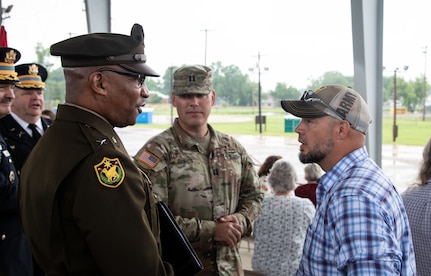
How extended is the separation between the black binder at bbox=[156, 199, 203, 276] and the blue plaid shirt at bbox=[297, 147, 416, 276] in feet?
1.13

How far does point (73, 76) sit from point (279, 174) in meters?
1.68

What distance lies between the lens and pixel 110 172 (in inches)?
39.6

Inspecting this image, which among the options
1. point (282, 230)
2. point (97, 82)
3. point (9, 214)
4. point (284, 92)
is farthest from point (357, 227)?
point (284, 92)

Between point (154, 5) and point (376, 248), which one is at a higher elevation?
point (154, 5)

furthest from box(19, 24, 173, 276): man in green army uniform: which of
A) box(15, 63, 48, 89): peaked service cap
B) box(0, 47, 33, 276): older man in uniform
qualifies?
box(15, 63, 48, 89): peaked service cap

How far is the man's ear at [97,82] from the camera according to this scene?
1096mm

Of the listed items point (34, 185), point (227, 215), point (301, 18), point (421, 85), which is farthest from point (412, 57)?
point (34, 185)

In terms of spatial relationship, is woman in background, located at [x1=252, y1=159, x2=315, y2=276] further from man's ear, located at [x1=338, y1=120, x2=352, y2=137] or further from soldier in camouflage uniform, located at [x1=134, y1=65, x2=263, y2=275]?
man's ear, located at [x1=338, y1=120, x2=352, y2=137]

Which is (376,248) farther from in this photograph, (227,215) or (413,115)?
(413,115)

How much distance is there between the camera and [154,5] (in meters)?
3.93

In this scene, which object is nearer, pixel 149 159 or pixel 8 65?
pixel 149 159

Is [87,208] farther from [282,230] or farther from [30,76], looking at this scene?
[30,76]

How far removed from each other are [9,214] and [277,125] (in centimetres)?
230

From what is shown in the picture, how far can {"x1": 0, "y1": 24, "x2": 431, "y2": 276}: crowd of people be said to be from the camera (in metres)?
1.00
